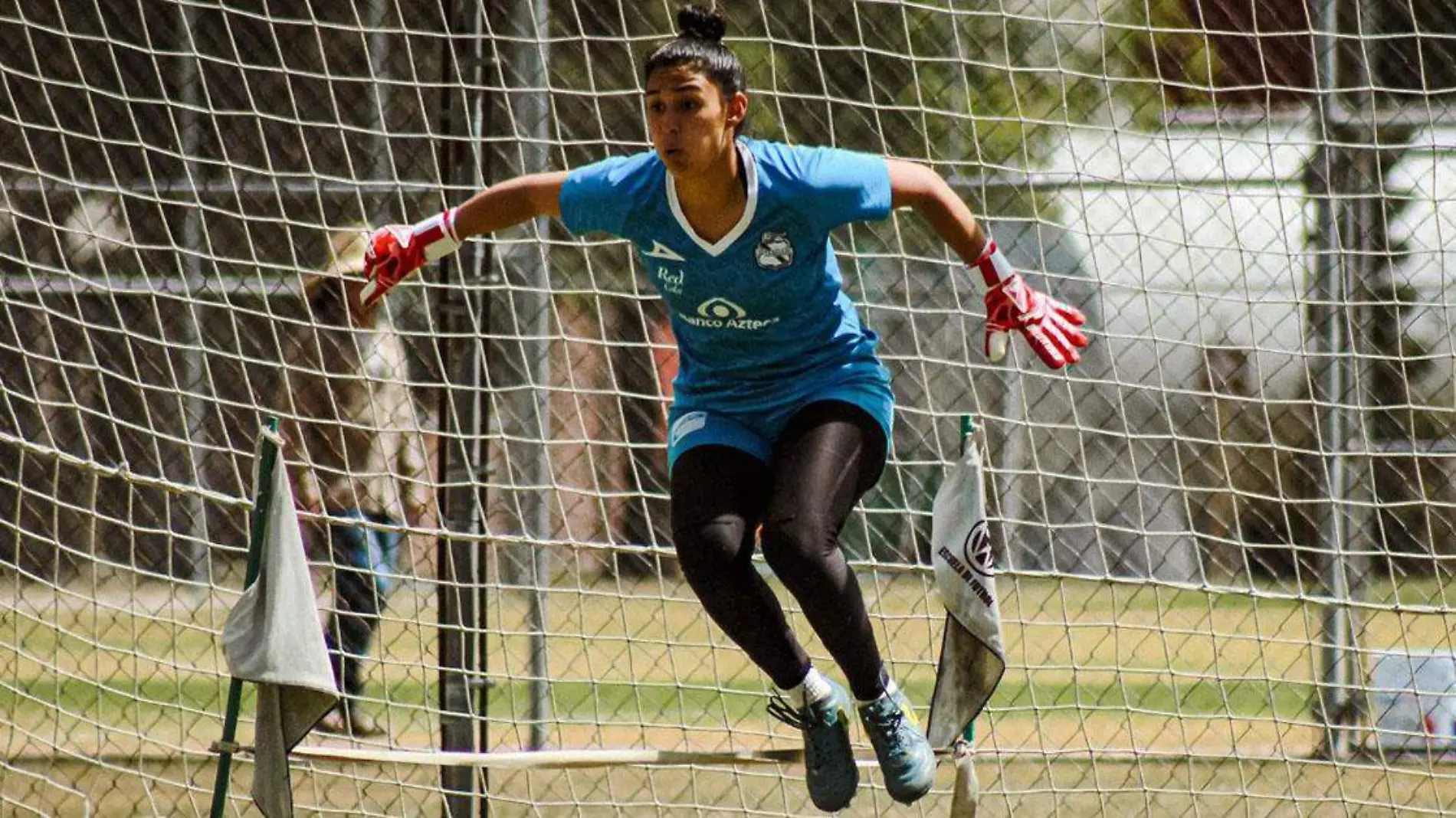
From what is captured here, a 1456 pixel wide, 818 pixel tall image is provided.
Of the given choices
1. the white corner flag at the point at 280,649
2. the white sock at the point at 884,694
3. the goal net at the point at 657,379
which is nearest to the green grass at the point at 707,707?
the goal net at the point at 657,379

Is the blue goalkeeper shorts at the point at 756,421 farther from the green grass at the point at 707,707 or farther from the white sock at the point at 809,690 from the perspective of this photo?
the green grass at the point at 707,707

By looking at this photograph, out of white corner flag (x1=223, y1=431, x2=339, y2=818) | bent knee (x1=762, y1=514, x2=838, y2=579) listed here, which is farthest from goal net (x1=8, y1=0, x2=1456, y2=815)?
bent knee (x1=762, y1=514, x2=838, y2=579)

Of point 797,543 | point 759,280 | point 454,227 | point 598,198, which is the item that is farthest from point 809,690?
point 454,227

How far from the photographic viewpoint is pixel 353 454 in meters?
5.92

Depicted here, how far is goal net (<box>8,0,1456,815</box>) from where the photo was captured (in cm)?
500

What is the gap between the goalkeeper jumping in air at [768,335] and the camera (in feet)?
11.3

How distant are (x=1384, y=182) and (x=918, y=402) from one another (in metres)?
1.89

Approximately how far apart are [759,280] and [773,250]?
71mm

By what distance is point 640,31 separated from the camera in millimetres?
5727

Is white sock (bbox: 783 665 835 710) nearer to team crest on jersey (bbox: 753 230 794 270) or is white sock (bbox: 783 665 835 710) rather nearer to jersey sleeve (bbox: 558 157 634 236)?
team crest on jersey (bbox: 753 230 794 270)

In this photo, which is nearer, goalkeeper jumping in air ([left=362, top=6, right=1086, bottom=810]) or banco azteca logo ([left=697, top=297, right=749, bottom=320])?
goalkeeper jumping in air ([left=362, top=6, right=1086, bottom=810])

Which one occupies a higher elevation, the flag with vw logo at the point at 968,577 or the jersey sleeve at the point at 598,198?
the jersey sleeve at the point at 598,198

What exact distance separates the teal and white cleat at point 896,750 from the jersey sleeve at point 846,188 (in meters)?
1.05

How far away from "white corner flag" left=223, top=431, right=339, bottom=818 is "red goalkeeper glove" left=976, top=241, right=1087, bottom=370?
167cm
